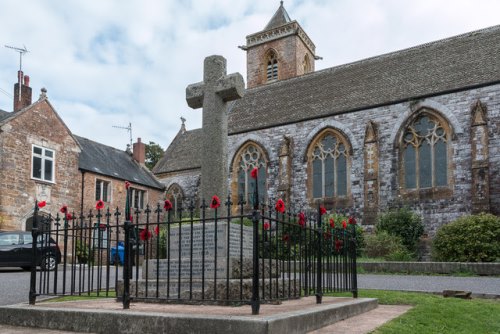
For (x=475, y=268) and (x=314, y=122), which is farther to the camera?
(x=314, y=122)

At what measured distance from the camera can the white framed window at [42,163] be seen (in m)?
25.0

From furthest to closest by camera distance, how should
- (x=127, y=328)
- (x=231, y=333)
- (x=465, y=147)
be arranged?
(x=465, y=147)
(x=127, y=328)
(x=231, y=333)

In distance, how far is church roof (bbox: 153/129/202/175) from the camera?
34156 millimetres

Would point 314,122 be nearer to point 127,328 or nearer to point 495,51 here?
point 495,51

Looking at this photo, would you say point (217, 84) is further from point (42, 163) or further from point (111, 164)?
point (111, 164)

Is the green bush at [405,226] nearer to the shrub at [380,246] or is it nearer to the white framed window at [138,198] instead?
the shrub at [380,246]

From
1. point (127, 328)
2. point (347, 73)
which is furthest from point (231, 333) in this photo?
point (347, 73)

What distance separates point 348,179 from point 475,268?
11.5 m

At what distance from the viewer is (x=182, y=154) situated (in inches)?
1415

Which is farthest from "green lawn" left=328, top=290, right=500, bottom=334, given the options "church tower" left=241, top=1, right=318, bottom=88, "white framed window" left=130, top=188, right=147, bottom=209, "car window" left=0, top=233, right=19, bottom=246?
"church tower" left=241, top=1, right=318, bottom=88

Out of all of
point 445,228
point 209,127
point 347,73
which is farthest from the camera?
point 347,73

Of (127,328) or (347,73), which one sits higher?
(347,73)

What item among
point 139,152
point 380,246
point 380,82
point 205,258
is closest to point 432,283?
point 205,258

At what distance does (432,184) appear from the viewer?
A: 78.1 ft
